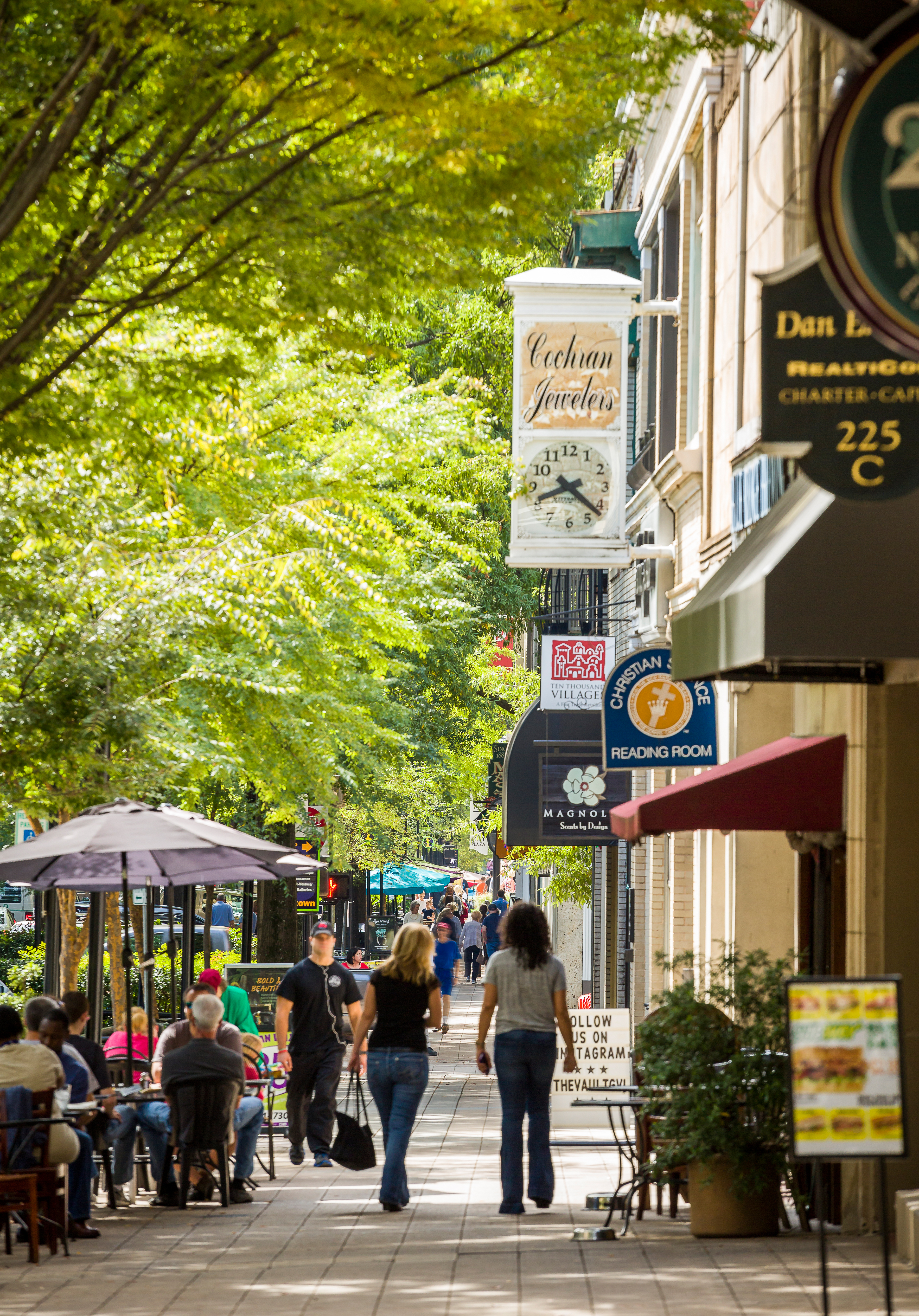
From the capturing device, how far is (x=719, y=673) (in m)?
9.30

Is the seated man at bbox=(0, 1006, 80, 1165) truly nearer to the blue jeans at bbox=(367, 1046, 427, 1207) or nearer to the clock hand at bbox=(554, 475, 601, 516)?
the blue jeans at bbox=(367, 1046, 427, 1207)

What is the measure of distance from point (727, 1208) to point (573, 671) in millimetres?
12286

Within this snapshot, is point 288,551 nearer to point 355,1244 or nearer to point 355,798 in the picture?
point 355,1244

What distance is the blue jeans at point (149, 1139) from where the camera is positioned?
11758 mm

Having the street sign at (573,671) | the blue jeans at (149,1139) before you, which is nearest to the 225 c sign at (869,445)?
the blue jeans at (149,1139)

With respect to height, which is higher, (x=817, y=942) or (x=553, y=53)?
(x=553, y=53)

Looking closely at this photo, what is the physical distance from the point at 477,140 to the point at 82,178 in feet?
6.88

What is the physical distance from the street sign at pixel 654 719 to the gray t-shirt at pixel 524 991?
137 inches

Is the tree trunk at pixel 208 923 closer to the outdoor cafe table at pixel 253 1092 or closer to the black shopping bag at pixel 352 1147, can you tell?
the outdoor cafe table at pixel 253 1092

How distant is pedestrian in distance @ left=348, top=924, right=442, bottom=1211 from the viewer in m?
10.8

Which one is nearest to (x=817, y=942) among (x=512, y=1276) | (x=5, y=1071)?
(x=512, y=1276)

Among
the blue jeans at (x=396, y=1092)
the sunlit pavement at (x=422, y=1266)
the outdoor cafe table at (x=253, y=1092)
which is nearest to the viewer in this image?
the sunlit pavement at (x=422, y=1266)

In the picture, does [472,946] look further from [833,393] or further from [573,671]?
[833,393]

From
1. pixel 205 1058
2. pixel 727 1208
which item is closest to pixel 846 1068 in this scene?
pixel 727 1208
